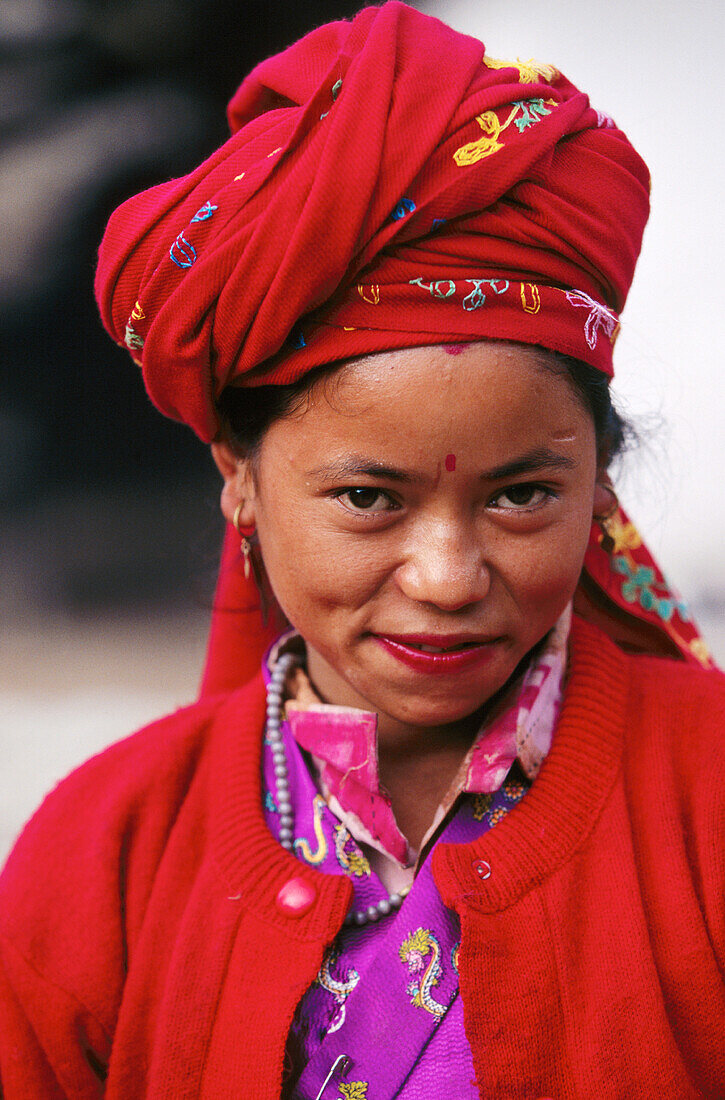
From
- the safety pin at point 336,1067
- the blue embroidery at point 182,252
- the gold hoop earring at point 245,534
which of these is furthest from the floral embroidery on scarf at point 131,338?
the safety pin at point 336,1067

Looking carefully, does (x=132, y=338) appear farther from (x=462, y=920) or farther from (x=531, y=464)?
(x=462, y=920)

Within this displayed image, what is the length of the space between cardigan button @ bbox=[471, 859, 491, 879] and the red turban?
566 mm

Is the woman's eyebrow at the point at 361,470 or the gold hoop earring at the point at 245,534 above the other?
the woman's eyebrow at the point at 361,470

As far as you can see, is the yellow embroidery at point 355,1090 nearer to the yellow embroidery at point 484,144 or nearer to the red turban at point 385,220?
the red turban at point 385,220

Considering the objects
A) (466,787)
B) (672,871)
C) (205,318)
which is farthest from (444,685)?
(205,318)

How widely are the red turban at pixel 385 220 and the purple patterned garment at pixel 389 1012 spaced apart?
618 millimetres

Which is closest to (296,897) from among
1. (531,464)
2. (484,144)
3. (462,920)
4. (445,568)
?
(462,920)

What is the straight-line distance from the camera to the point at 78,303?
84.3 inches

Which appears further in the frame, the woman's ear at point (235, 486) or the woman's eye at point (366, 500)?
the woman's ear at point (235, 486)

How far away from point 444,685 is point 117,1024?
0.58m

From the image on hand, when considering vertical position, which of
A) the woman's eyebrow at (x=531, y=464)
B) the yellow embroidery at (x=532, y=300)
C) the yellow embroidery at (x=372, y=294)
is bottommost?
the woman's eyebrow at (x=531, y=464)

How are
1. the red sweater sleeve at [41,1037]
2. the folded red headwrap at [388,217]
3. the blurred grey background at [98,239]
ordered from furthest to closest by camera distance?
the blurred grey background at [98,239]
the red sweater sleeve at [41,1037]
the folded red headwrap at [388,217]

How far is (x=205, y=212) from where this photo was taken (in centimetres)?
97

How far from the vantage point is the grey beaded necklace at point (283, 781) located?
43.6 inches
